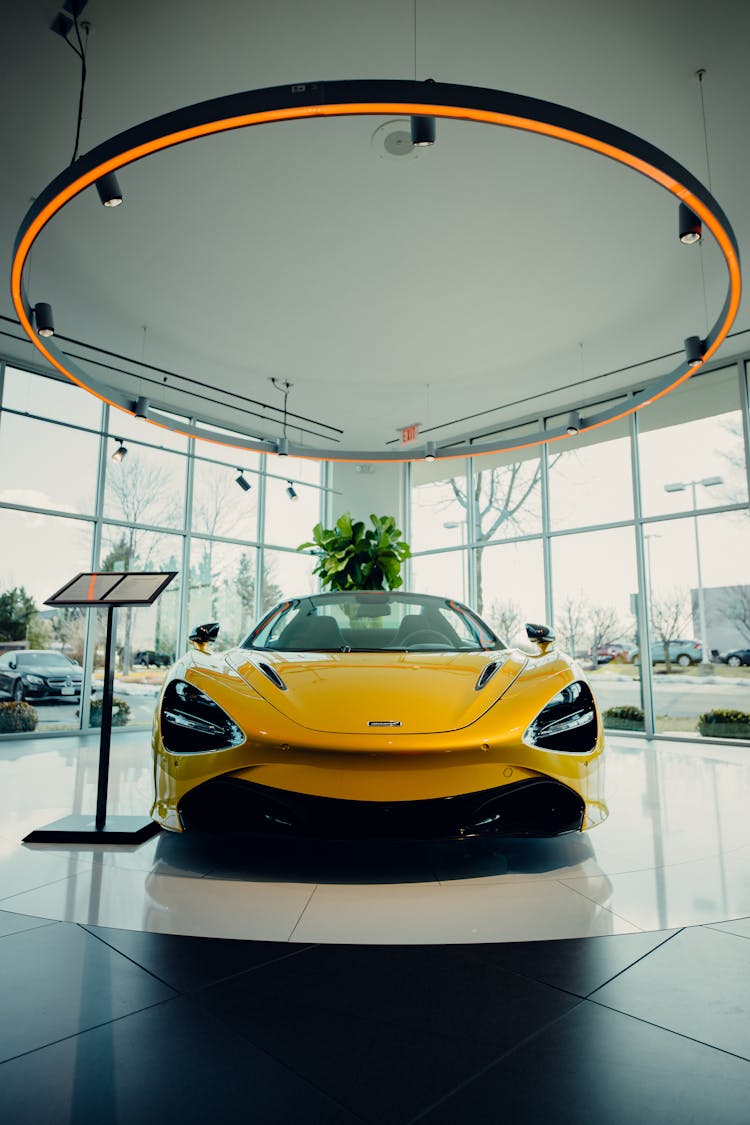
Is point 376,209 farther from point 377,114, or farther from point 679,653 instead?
point 679,653

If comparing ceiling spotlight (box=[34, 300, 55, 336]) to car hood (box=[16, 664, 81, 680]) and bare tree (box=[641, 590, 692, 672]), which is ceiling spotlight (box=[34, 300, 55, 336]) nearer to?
car hood (box=[16, 664, 81, 680])

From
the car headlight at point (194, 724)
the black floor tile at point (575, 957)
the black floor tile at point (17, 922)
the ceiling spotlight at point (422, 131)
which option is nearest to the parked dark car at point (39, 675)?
the car headlight at point (194, 724)

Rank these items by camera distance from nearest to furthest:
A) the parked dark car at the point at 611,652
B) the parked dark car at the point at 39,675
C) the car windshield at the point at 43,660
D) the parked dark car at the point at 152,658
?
the parked dark car at the point at 39,675 → the car windshield at the point at 43,660 → the parked dark car at the point at 611,652 → the parked dark car at the point at 152,658

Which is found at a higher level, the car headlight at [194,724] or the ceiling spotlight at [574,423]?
the ceiling spotlight at [574,423]

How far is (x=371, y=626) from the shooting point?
3.17m

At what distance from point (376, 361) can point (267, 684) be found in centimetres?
557

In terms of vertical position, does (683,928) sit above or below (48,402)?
below

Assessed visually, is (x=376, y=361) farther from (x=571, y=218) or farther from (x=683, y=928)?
(x=683, y=928)

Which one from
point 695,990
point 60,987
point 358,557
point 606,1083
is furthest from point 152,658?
point 606,1083

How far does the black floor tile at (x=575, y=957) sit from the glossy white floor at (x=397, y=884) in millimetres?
53

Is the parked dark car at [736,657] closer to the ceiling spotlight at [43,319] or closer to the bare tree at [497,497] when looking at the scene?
the bare tree at [497,497]

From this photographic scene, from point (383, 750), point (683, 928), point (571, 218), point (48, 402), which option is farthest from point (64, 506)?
point (683, 928)

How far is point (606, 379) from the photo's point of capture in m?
7.71

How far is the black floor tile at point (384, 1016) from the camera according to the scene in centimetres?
108
